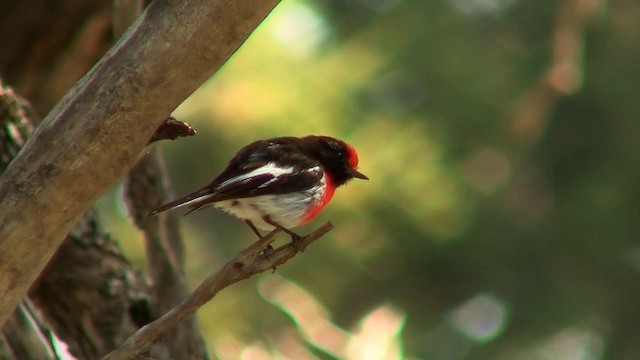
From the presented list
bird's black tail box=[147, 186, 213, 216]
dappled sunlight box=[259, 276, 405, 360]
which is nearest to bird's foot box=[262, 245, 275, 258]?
bird's black tail box=[147, 186, 213, 216]

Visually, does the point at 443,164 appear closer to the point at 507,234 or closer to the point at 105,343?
the point at 507,234

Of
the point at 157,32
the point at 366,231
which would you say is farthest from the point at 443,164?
the point at 157,32

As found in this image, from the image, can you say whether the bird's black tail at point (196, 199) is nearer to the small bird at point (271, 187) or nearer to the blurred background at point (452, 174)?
the small bird at point (271, 187)

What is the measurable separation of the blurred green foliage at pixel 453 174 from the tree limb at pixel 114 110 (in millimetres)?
4075

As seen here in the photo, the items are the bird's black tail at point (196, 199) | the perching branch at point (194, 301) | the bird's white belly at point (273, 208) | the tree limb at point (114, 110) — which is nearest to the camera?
the tree limb at point (114, 110)

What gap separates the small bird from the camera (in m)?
3.83

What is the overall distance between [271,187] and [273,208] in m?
0.07

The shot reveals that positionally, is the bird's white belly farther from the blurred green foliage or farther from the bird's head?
the blurred green foliage

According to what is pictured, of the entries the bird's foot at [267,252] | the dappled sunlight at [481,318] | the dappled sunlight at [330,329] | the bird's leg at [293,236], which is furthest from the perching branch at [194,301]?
the dappled sunlight at [481,318]

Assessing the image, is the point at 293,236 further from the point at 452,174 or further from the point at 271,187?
the point at 452,174

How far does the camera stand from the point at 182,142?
7789 mm

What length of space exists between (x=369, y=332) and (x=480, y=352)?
4.13ft

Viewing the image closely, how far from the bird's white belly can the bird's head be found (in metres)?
0.43

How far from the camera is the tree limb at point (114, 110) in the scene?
277 cm
